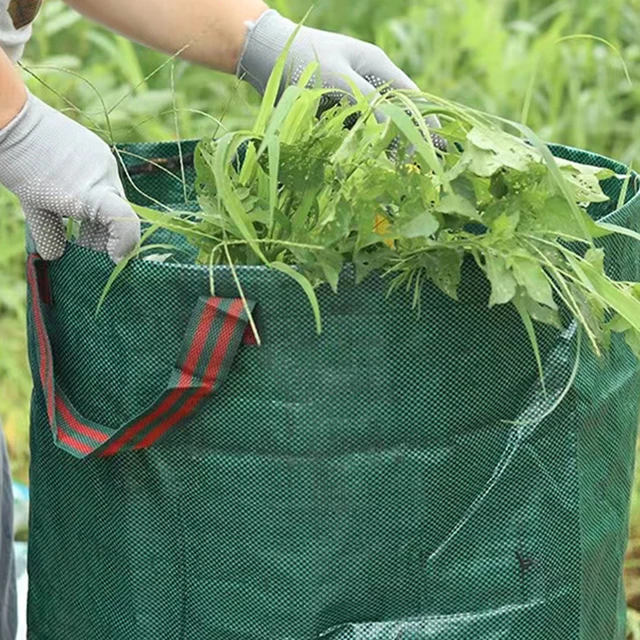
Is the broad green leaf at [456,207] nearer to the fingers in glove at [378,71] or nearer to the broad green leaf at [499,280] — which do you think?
the broad green leaf at [499,280]

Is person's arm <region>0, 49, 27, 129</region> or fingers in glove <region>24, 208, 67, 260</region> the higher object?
person's arm <region>0, 49, 27, 129</region>

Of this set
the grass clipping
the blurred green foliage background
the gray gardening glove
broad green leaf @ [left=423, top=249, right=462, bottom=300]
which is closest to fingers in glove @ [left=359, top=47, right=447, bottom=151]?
the gray gardening glove

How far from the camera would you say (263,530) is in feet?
4.52

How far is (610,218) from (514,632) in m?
0.44

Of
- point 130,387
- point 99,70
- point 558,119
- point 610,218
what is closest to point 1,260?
point 99,70

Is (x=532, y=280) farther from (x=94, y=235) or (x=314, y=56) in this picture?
(x=314, y=56)

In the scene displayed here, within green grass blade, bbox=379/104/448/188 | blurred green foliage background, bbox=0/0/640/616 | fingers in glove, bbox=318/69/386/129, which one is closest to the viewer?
green grass blade, bbox=379/104/448/188

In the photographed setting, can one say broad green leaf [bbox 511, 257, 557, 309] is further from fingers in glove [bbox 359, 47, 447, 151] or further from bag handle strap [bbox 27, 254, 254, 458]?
fingers in glove [bbox 359, 47, 447, 151]

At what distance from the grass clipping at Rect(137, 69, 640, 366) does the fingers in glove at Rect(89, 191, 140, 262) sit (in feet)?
0.09

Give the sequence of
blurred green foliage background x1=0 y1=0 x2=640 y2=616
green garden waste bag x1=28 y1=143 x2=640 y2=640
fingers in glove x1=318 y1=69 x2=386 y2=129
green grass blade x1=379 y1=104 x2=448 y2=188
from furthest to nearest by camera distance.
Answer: blurred green foliage background x1=0 y1=0 x2=640 y2=616
fingers in glove x1=318 y1=69 x2=386 y2=129
green garden waste bag x1=28 y1=143 x2=640 y2=640
green grass blade x1=379 y1=104 x2=448 y2=188

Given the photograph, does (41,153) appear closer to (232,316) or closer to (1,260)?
(232,316)

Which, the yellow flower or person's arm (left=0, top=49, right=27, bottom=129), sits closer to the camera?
the yellow flower

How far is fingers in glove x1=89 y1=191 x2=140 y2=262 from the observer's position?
4.38 ft

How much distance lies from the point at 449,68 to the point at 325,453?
2.29 m
